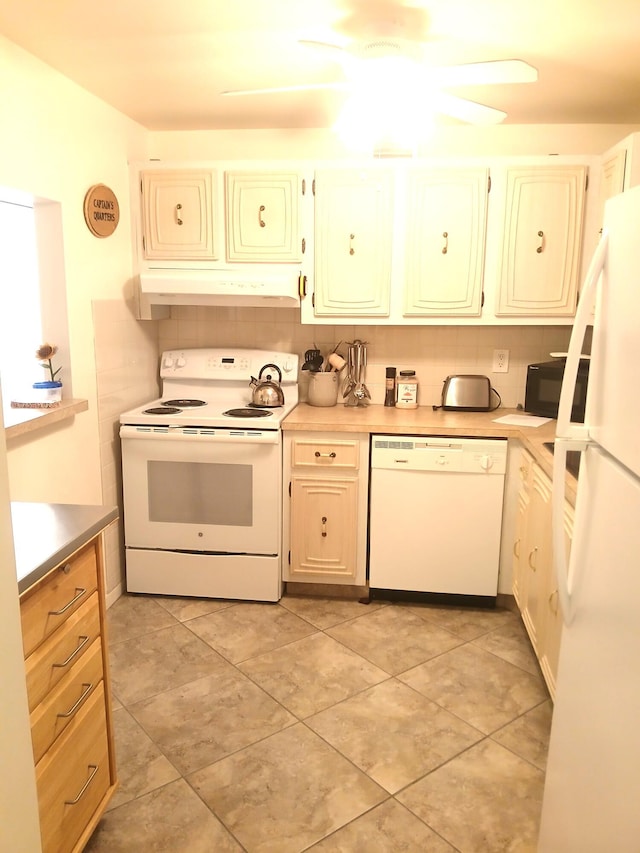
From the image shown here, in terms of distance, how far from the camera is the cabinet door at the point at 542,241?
295 centimetres

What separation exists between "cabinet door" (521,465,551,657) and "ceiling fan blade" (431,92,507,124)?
4.37 feet

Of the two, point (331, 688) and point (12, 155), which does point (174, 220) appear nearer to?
point (12, 155)

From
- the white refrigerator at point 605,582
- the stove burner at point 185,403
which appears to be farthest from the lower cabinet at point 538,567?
the stove burner at point 185,403

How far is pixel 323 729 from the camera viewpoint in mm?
2223

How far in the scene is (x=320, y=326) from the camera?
3.51 metres

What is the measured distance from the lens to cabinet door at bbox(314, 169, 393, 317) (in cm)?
306

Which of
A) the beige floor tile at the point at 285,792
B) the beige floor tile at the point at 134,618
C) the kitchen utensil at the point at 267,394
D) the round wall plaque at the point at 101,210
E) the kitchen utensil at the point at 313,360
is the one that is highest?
the round wall plaque at the point at 101,210

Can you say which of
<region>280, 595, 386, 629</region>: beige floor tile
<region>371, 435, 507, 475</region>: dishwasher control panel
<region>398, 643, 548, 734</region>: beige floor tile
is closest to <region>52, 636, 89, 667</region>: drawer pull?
<region>398, 643, 548, 734</region>: beige floor tile

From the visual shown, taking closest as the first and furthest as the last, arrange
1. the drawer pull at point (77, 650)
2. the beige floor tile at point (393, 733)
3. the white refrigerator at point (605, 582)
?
the white refrigerator at point (605, 582) < the drawer pull at point (77, 650) < the beige floor tile at point (393, 733)

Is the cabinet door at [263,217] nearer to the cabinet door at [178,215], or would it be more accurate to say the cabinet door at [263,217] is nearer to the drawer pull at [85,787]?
the cabinet door at [178,215]

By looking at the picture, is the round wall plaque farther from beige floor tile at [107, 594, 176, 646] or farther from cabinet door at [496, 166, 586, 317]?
cabinet door at [496, 166, 586, 317]

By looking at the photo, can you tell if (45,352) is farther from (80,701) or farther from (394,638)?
(394,638)

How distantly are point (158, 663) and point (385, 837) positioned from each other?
1.21m

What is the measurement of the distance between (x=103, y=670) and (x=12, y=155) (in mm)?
1823
